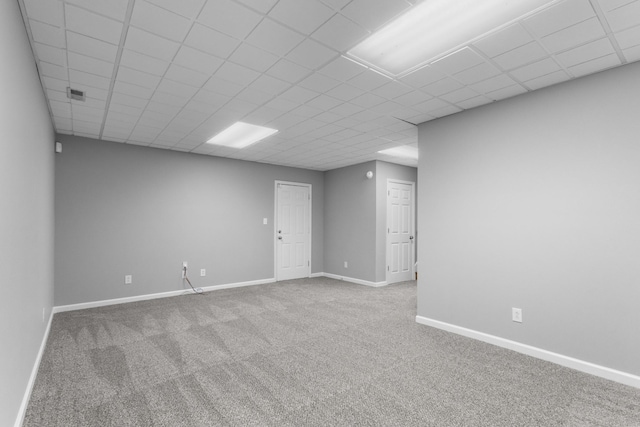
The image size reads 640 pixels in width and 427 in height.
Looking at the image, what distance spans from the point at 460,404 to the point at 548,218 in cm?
186

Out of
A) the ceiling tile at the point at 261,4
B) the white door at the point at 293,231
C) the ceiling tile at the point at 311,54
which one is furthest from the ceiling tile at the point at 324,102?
the white door at the point at 293,231

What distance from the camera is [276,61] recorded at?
2.41 metres

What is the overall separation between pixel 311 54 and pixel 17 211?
7.17ft

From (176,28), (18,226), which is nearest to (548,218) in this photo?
(176,28)

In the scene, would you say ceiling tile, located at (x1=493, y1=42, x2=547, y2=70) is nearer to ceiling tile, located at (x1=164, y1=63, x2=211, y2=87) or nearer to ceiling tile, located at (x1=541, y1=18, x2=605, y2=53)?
ceiling tile, located at (x1=541, y1=18, x2=605, y2=53)

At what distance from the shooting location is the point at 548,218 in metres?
2.82

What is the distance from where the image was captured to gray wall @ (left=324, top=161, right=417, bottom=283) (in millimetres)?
6020

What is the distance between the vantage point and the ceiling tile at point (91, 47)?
211 centimetres

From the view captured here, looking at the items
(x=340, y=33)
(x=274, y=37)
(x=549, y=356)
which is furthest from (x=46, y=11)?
(x=549, y=356)

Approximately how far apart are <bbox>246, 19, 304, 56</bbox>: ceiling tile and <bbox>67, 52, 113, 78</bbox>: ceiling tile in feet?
4.24

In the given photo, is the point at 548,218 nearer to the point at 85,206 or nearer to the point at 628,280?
the point at 628,280

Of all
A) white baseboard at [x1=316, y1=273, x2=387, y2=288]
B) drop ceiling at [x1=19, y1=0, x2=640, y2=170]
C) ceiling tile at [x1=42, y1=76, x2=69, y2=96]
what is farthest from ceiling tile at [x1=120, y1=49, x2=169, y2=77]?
white baseboard at [x1=316, y1=273, x2=387, y2=288]

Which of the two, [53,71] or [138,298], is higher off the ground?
[53,71]

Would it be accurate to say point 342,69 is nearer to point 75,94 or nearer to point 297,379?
point 297,379
